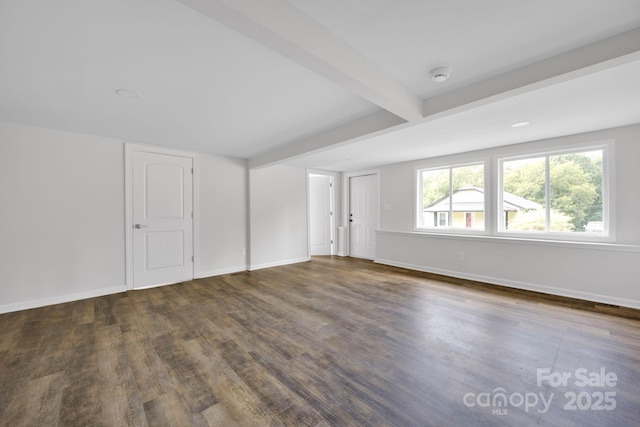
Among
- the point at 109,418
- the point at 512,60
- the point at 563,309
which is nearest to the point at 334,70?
the point at 512,60

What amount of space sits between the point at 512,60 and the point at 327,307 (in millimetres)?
2910

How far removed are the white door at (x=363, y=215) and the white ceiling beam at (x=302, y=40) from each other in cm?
431

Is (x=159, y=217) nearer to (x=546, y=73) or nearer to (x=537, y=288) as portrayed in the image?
(x=546, y=73)

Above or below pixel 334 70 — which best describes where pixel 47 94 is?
above

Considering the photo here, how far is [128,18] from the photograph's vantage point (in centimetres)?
139

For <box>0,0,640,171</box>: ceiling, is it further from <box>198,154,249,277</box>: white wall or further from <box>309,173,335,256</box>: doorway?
<box>309,173,335,256</box>: doorway

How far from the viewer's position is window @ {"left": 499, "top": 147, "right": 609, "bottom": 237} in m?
3.41

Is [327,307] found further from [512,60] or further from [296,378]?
[512,60]

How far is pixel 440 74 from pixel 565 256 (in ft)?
10.8

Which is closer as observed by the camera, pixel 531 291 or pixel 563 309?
pixel 563 309

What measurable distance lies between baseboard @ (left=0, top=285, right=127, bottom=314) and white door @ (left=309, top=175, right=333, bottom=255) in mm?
4246

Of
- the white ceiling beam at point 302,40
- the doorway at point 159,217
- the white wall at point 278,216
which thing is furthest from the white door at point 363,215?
the white ceiling beam at point 302,40

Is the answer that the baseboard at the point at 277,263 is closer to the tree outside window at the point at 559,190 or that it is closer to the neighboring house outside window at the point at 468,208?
the neighboring house outside window at the point at 468,208

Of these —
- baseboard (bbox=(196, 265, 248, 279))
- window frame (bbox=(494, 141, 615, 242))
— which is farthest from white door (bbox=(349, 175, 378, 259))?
baseboard (bbox=(196, 265, 248, 279))
